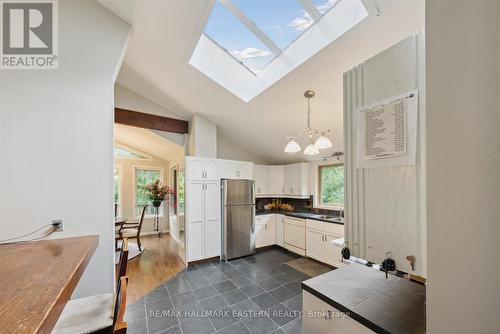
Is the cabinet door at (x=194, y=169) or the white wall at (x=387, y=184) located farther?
the cabinet door at (x=194, y=169)

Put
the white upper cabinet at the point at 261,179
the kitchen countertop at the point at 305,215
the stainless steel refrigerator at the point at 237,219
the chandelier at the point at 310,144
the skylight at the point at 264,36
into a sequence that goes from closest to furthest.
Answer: the skylight at the point at 264,36, the chandelier at the point at 310,144, the kitchen countertop at the point at 305,215, the stainless steel refrigerator at the point at 237,219, the white upper cabinet at the point at 261,179

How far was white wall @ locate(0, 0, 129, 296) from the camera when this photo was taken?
1649 mm

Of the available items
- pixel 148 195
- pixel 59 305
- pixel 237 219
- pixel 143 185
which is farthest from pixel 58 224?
pixel 143 185

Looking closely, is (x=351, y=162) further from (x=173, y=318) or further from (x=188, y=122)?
(x=188, y=122)

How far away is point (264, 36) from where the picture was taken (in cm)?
232

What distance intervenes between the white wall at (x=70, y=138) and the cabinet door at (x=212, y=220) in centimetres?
184

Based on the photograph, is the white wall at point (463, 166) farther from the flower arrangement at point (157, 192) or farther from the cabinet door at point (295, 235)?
the flower arrangement at point (157, 192)

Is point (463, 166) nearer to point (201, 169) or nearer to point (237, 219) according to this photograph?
point (201, 169)

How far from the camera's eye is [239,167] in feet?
13.4

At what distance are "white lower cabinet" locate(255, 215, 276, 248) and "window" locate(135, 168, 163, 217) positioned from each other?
3.30 metres

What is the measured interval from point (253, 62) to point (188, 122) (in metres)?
2.01

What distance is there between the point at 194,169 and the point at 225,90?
4.76 feet

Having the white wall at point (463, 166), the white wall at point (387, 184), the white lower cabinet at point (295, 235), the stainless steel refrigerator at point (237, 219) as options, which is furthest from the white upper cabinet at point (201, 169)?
the white wall at point (463, 166)

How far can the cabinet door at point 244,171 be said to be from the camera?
13.4 ft
